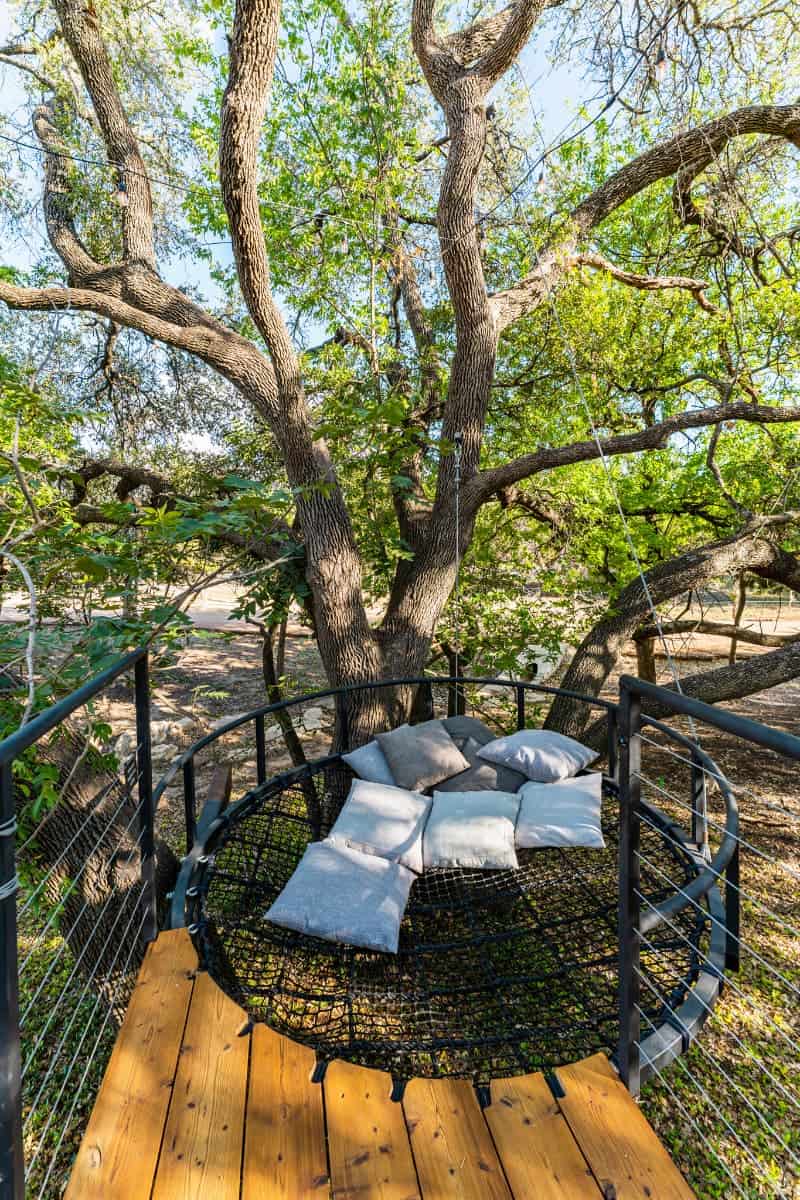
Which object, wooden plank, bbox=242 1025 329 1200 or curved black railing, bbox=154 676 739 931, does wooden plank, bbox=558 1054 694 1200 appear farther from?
wooden plank, bbox=242 1025 329 1200

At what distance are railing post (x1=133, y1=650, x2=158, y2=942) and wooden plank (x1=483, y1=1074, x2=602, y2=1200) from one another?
1.19 metres

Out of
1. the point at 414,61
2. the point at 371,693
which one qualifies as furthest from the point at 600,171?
the point at 371,693

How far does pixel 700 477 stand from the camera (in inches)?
217

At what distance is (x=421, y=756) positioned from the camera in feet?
10.6

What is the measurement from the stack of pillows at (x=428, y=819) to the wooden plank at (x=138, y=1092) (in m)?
0.61

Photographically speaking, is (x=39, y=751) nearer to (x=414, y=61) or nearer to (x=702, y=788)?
(x=702, y=788)

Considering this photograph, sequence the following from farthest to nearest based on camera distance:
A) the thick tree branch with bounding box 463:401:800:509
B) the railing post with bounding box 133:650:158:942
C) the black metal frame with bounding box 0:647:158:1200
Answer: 1. the thick tree branch with bounding box 463:401:800:509
2. the railing post with bounding box 133:650:158:942
3. the black metal frame with bounding box 0:647:158:1200

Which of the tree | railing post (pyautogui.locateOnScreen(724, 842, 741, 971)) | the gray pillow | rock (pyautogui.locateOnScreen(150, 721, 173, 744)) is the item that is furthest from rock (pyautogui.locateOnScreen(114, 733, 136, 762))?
railing post (pyautogui.locateOnScreen(724, 842, 741, 971))

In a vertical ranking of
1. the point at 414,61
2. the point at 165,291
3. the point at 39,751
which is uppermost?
the point at 414,61

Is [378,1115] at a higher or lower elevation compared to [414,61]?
lower

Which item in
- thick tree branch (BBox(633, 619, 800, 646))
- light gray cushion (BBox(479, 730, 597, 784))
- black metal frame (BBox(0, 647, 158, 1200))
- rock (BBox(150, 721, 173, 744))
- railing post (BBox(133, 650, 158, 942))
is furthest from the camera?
rock (BBox(150, 721, 173, 744))

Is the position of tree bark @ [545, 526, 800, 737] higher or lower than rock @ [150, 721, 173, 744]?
higher

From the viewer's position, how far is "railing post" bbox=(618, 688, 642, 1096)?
4.04 feet

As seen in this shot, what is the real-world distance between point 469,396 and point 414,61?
3.66 m
